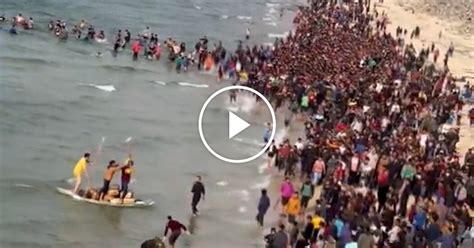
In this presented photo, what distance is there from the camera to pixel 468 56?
186 feet

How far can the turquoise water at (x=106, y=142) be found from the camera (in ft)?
75.4

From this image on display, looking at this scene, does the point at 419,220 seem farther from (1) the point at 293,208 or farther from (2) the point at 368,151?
(2) the point at 368,151

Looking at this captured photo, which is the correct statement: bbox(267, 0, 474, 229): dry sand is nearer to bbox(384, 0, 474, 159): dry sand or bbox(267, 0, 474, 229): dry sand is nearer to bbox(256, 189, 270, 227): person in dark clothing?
bbox(384, 0, 474, 159): dry sand

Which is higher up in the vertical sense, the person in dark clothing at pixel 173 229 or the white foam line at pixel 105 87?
the person in dark clothing at pixel 173 229

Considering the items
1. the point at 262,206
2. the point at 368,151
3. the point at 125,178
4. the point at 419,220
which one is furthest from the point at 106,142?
the point at 419,220

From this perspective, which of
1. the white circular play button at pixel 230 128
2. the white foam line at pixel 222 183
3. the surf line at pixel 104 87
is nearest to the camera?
the white foam line at pixel 222 183

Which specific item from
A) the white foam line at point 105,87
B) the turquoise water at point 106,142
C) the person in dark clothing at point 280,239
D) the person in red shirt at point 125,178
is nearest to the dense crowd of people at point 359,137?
the person in dark clothing at point 280,239

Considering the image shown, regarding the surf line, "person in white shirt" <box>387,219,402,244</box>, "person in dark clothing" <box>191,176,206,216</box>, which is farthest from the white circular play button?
"person in white shirt" <box>387,219,402,244</box>

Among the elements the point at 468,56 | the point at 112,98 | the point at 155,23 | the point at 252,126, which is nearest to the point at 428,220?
the point at 252,126

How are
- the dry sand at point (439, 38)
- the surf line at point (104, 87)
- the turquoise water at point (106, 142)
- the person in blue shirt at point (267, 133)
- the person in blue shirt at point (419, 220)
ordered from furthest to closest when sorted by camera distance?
1. the surf line at point (104, 87)
2. the dry sand at point (439, 38)
3. the person in blue shirt at point (267, 133)
4. the turquoise water at point (106, 142)
5. the person in blue shirt at point (419, 220)

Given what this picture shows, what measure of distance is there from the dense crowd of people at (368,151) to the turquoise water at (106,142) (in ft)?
6.40

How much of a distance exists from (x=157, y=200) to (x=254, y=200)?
2.80 metres

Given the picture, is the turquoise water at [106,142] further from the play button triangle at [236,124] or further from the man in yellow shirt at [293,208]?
the play button triangle at [236,124]

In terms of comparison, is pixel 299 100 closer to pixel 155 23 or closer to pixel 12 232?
pixel 12 232
